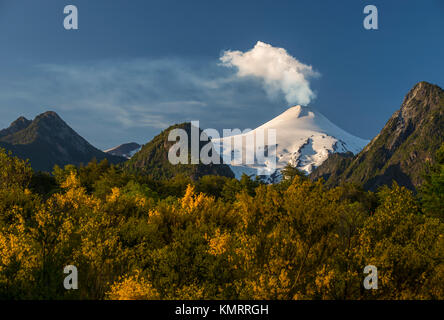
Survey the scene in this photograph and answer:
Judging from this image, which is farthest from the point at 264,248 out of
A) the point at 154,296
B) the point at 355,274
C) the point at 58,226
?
the point at 58,226

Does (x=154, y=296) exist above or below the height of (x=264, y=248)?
below

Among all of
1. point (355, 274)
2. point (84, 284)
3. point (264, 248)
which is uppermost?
point (264, 248)

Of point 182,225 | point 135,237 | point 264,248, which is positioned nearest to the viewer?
point 264,248

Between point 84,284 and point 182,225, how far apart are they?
13.4 metres
